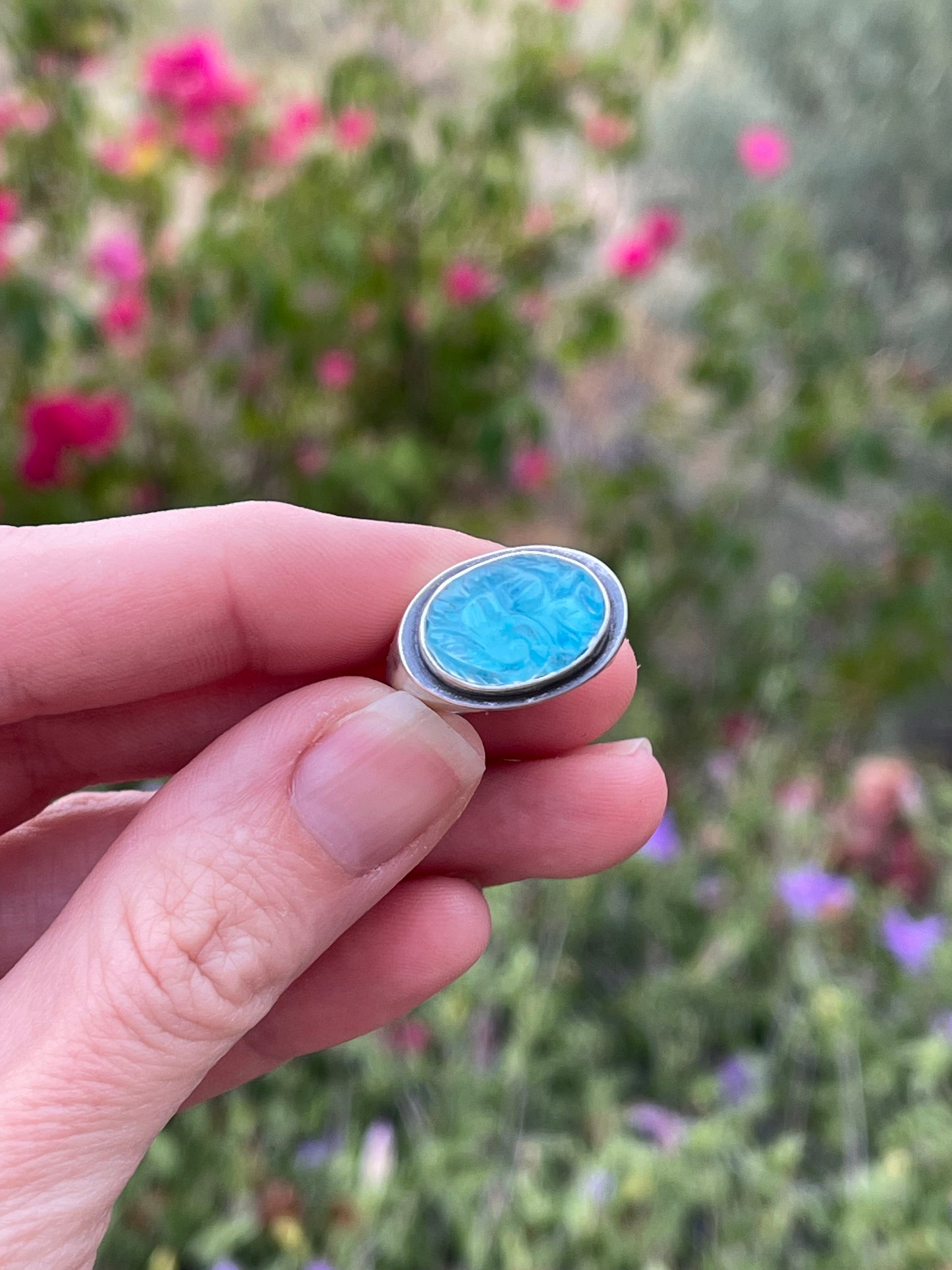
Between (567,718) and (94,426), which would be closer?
(567,718)

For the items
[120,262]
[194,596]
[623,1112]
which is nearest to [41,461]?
[120,262]

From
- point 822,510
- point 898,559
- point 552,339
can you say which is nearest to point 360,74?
point 552,339

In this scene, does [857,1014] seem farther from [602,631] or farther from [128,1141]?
[128,1141]

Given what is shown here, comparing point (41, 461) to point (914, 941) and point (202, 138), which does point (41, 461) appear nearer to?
point (202, 138)

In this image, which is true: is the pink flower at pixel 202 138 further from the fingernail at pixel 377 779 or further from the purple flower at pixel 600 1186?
the purple flower at pixel 600 1186

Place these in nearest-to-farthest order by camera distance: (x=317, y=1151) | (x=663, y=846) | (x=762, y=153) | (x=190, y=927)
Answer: (x=190, y=927) < (x=317, y=1151) < (x=663, y=846) < (x=762, y=153)

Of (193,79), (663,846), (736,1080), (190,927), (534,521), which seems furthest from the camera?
(534,521)

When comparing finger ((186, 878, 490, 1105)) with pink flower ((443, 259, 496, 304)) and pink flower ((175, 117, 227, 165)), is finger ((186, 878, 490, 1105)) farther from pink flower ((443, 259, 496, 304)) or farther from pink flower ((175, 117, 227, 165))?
pink flower ((175, 117, 227, 165))
